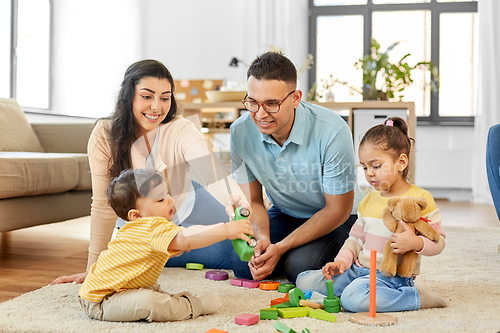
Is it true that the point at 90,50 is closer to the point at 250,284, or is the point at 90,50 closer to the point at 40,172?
the point at 40,172

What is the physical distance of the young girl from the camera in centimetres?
126

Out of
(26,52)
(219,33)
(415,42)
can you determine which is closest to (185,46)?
(219,33)

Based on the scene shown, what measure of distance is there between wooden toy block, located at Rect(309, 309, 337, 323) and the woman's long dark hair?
2.44 feet

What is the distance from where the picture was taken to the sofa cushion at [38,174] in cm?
189

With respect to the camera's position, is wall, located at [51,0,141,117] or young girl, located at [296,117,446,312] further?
wall, located at [51,0,141,117]

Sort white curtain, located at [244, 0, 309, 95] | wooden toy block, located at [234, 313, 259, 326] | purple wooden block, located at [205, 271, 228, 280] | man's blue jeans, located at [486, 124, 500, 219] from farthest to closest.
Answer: white curtain, located at [244, 0, 309, 95]
man's blue jeans, located at [486, 124, 500, 219]
purple wooden block, located at [205, 271, 228, 280]
wooden toy block, located at [234, 313, 259, 326]

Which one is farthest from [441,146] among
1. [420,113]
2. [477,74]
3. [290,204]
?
[290,204]

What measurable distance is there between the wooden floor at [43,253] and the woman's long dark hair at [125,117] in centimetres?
51

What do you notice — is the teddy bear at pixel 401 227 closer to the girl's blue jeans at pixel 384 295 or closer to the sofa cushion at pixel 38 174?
the girl's blue jeans at pixel 384 295

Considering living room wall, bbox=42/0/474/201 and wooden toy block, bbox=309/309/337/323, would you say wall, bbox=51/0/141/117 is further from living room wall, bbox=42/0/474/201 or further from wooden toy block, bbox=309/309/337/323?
wooden toy block, bbox=309/309/337/323

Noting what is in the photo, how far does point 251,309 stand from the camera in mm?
1327

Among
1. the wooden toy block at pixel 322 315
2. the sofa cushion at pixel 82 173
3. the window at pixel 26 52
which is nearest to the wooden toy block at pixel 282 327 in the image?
the wooden toy block at pixel 322 315

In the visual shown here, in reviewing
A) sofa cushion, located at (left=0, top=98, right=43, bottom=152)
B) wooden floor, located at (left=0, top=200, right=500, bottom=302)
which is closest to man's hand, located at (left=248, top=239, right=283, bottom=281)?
wooden floor, located at (left=0, top=200, right=500, bottom=302)

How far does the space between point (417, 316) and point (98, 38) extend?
4.28m
